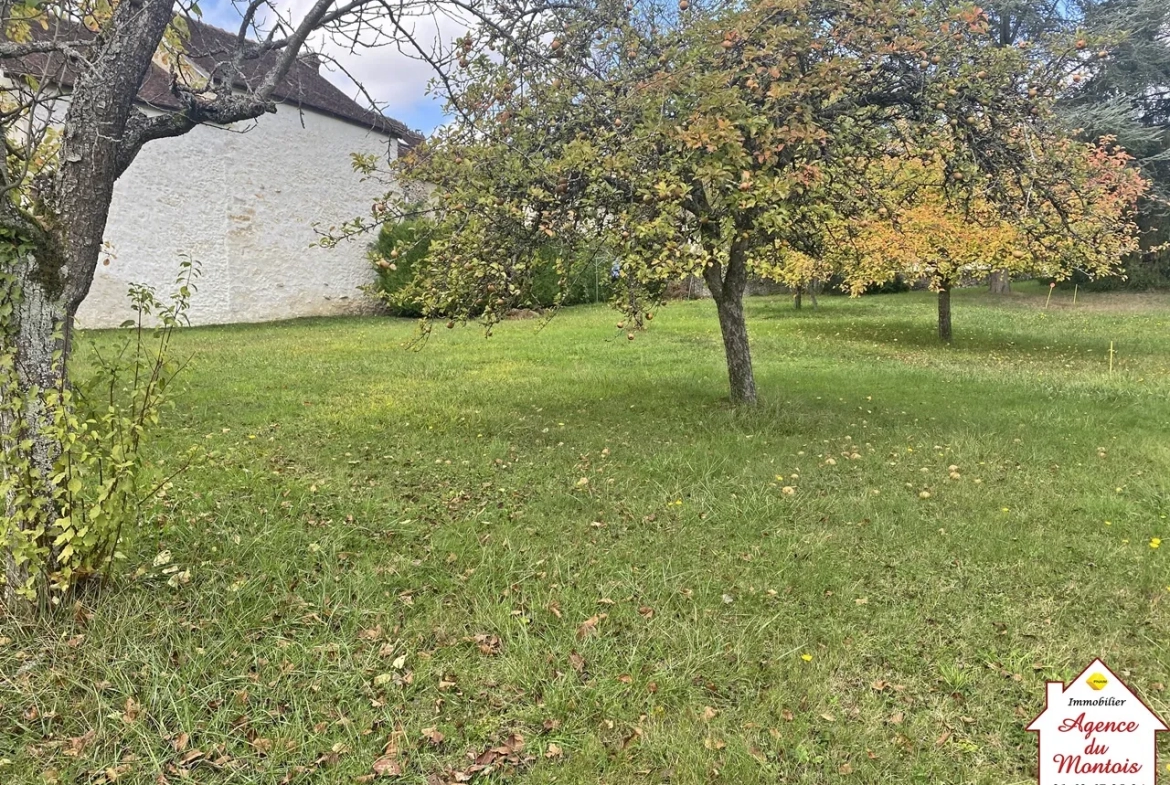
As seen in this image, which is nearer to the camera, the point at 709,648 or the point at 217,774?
the point at 217,774

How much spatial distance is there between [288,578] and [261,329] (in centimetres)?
1327

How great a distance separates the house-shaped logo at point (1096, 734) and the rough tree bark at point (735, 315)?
4.95 meters

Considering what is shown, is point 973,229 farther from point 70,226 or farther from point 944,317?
point 70,226

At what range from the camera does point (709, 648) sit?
2.83 meters

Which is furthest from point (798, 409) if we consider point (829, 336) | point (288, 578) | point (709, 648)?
point (829, 336)

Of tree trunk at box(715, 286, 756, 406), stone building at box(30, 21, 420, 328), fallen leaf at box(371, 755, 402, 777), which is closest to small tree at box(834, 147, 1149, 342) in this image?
tree trunk at box(715, 286, 756, 406)

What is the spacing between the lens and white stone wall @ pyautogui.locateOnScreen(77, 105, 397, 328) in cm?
1488

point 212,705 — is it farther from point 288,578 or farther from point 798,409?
point 798,409

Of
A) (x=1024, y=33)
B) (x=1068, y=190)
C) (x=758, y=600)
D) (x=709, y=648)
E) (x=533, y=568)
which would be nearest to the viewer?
(x=709, y=648)

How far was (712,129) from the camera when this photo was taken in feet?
13.4

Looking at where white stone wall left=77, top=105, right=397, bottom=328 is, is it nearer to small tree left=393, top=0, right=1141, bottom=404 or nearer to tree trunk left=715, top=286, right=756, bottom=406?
small tree left=393, top=0, right=1141, bottom=404

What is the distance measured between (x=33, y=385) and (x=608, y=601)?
7.88 ft

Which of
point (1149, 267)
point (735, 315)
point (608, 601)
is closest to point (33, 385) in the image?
point (608, 601)

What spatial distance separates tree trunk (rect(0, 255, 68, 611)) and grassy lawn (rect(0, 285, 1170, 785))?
474 millimetres
